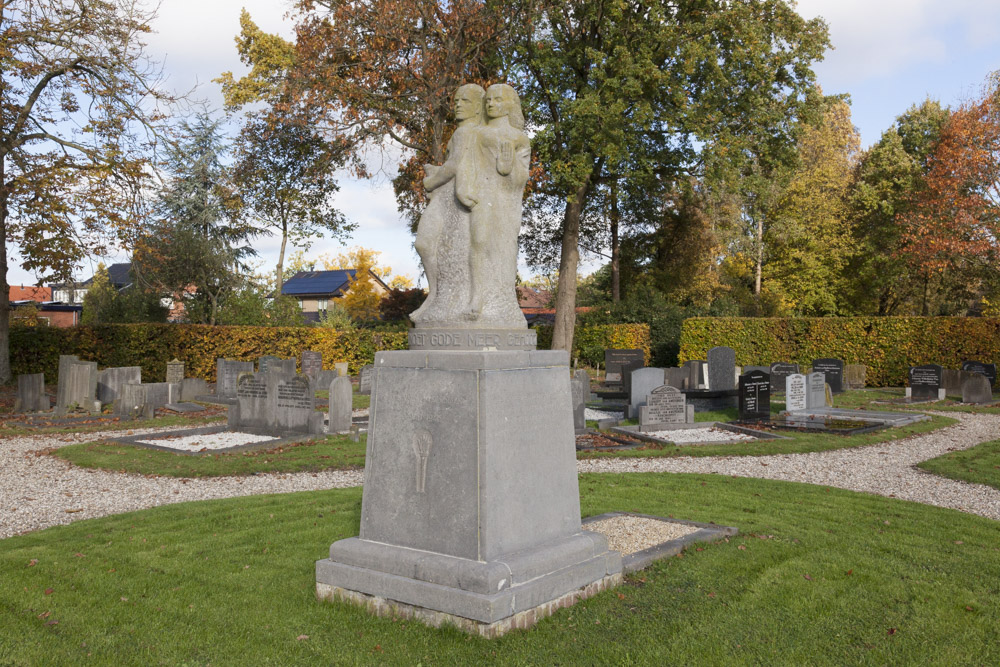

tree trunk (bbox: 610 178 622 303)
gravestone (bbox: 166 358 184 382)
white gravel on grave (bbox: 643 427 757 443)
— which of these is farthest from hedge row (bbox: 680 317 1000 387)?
gravestone (bbox: 166 358 184 382)

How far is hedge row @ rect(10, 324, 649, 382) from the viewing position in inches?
947

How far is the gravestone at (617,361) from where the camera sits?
23.5m

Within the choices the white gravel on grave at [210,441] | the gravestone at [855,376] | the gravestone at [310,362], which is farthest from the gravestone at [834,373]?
the white gravel on grave at [210,441]

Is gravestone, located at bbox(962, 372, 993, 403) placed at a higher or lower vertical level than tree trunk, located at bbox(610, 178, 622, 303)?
lower

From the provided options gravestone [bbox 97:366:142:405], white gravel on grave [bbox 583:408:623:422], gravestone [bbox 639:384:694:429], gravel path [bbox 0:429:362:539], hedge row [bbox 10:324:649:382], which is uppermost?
hedge row [bbox 10:324:649:382]

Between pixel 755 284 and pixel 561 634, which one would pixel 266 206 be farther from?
pixel 561 634

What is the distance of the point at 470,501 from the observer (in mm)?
4398

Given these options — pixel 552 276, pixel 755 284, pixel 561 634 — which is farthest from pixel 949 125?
pixel 561 634

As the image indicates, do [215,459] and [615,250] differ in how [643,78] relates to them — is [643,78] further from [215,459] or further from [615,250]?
[215,459]

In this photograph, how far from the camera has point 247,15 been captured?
34.3 metres

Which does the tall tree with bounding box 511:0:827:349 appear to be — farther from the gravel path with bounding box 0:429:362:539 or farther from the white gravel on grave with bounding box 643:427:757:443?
the gravel path with bounding box 0:429:362:539

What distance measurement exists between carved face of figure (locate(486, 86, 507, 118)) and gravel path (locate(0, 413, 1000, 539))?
6.04 m

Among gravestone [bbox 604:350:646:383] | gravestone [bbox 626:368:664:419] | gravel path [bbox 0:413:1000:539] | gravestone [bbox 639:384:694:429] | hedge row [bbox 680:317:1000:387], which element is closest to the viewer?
gravel path [bbox 0:413:1000:539]

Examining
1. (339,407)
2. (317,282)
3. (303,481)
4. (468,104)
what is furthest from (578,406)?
(317,282)
